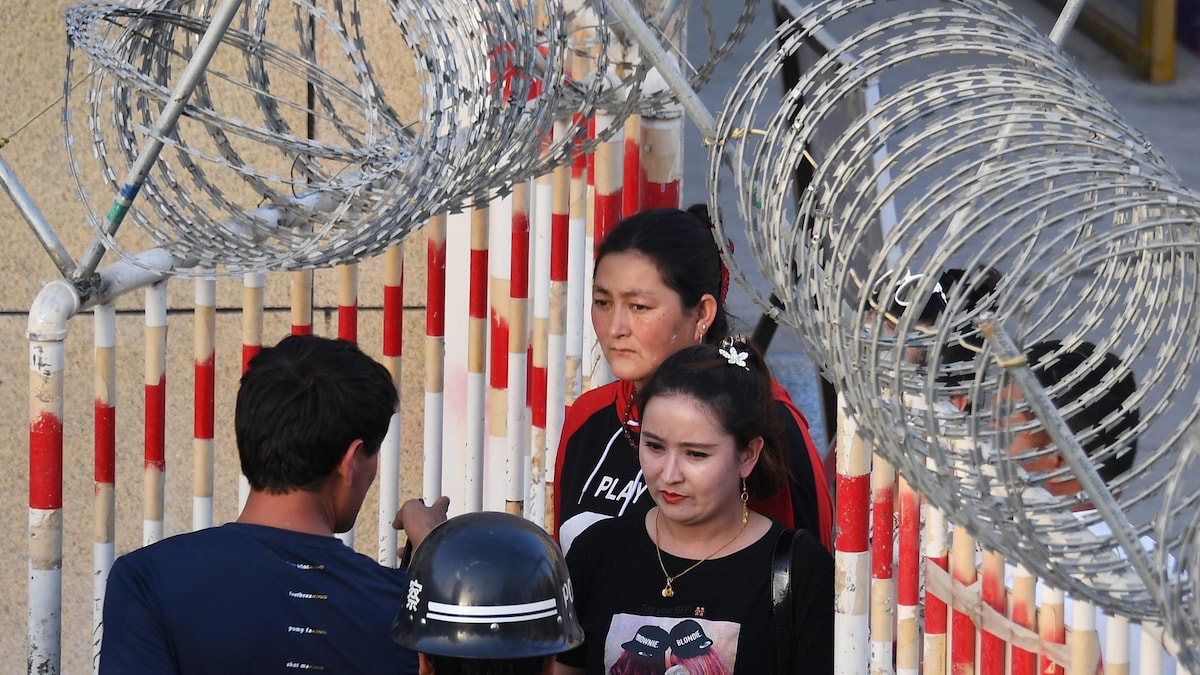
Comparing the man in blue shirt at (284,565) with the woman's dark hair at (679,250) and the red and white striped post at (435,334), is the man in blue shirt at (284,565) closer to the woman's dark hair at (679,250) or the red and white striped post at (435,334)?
the woman's dark hair at (679,250)

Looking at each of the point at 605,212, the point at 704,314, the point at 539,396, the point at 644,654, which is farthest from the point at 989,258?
Answer: the point at 539,396

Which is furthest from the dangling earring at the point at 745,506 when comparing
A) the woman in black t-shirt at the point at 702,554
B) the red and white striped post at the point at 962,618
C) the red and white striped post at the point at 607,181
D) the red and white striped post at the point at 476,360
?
the red and white striped post at the point at 476,360

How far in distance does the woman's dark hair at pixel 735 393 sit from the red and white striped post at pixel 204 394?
2.93 feet

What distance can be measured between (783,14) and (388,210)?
8.57 feet

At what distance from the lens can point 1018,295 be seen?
1.63 metres

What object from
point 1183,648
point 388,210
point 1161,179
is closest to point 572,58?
point 388,210

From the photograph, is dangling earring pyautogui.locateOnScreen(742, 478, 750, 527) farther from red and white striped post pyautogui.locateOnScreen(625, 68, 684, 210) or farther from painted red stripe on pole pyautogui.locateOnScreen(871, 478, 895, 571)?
red and white striped post pyautogui.locateOnScreen(625, 68, 684, 210)

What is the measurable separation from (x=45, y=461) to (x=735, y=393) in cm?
110

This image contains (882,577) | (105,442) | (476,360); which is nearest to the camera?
(882,577)

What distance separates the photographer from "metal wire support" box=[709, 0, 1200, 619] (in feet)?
5.32

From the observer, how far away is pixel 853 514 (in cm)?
215

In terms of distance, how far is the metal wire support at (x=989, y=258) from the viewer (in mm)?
1621

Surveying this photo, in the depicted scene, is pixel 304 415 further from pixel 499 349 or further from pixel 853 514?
pixel 499 349

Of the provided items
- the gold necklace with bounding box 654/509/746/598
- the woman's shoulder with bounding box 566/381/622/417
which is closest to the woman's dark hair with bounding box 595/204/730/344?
the woman's shoulder with bounding box 566/381/622/417
